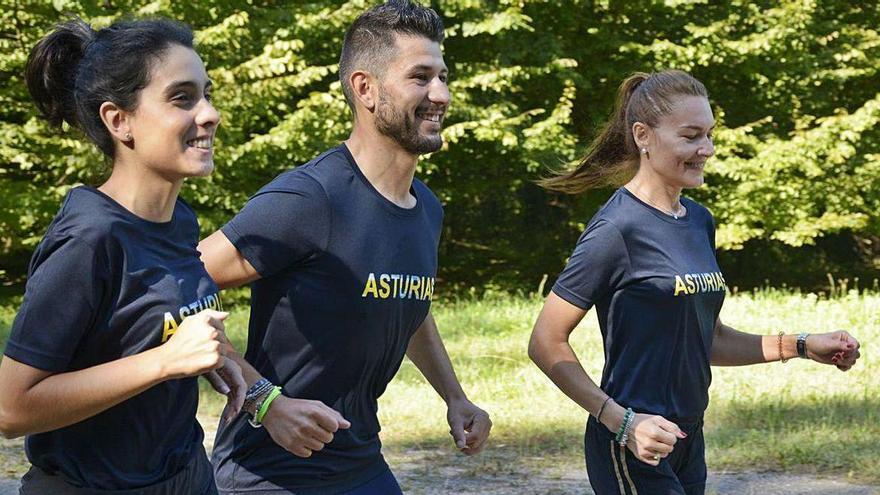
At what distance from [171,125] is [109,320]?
1.56ft

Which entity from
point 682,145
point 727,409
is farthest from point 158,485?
point 727,409

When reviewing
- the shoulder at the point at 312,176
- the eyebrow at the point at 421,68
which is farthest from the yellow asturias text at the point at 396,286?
the eyebrow at the point at 421,68

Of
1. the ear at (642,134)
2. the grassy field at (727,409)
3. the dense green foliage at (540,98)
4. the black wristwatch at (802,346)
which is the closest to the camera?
the ear at (642,134)

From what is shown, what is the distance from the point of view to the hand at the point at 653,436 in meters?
3.66

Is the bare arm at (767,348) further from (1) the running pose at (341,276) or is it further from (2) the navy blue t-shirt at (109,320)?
(2) the navy blue t-shirt at (109,320)

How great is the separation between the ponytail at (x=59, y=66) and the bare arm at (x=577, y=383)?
1.69m

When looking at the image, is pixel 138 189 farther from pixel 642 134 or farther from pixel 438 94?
pixel 642 134

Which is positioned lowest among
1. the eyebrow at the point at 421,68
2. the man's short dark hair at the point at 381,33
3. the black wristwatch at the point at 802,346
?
the black wristwatch at the point at 802,346

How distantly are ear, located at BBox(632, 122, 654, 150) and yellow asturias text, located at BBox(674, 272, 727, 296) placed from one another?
1.76ft

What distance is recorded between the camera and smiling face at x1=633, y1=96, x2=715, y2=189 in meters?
4.19

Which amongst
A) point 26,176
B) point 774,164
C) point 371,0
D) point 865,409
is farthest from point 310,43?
point 865,409

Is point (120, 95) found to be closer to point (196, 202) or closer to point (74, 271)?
point (74, 271)

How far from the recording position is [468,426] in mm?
3816

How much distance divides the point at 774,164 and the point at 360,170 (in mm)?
17622
